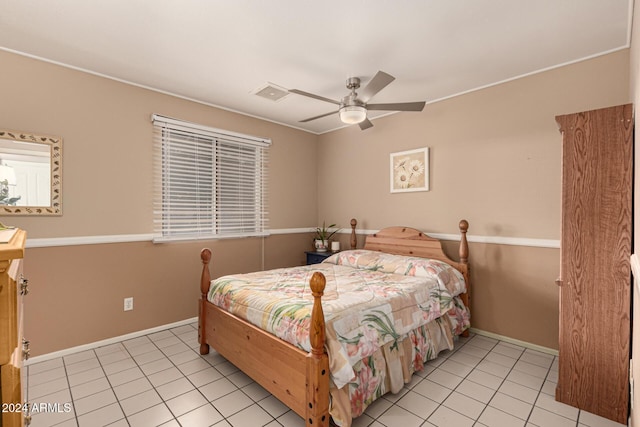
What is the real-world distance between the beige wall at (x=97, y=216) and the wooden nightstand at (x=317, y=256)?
53.2 inches

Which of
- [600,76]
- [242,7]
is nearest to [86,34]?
[242,7]

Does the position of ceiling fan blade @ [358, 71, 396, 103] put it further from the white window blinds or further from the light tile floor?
the light tile floor

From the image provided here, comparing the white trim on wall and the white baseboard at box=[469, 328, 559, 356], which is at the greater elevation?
the white trim on wall

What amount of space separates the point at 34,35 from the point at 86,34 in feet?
1.34

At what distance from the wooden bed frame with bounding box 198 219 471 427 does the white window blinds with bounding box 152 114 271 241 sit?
1057 millimetres

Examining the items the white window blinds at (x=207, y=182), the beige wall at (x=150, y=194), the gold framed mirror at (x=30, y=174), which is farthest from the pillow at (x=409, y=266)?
the gold framed mirror at (x=30, y=174)

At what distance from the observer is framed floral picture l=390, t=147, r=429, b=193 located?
3.67 metres

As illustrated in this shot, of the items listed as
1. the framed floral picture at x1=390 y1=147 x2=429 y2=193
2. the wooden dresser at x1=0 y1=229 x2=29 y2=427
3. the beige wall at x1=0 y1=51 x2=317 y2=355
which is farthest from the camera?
the framed floral picture at x1=390 y1=147 x2=429 y2=193

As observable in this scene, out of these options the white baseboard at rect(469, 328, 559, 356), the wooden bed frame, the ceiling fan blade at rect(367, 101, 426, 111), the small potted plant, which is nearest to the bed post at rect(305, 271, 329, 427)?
the wooden bed frame

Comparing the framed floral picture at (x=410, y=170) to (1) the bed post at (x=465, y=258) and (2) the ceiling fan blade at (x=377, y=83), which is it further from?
(2) the ceiling fan blade at (x=377, y=83)

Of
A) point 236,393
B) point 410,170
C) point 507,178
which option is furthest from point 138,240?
point 507,178

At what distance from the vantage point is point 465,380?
242 cm

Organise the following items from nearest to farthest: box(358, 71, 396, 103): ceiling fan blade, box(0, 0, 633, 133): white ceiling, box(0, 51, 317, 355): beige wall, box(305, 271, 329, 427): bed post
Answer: box(305, 271, 329, 427): bed post
box(0, 0, 633, 133): white ceiling
box(358, 71, 396, 103): ceiling fan blade
box(0, 51, 317, 355): beige wall

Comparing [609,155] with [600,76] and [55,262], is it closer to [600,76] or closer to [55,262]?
[600,76]
